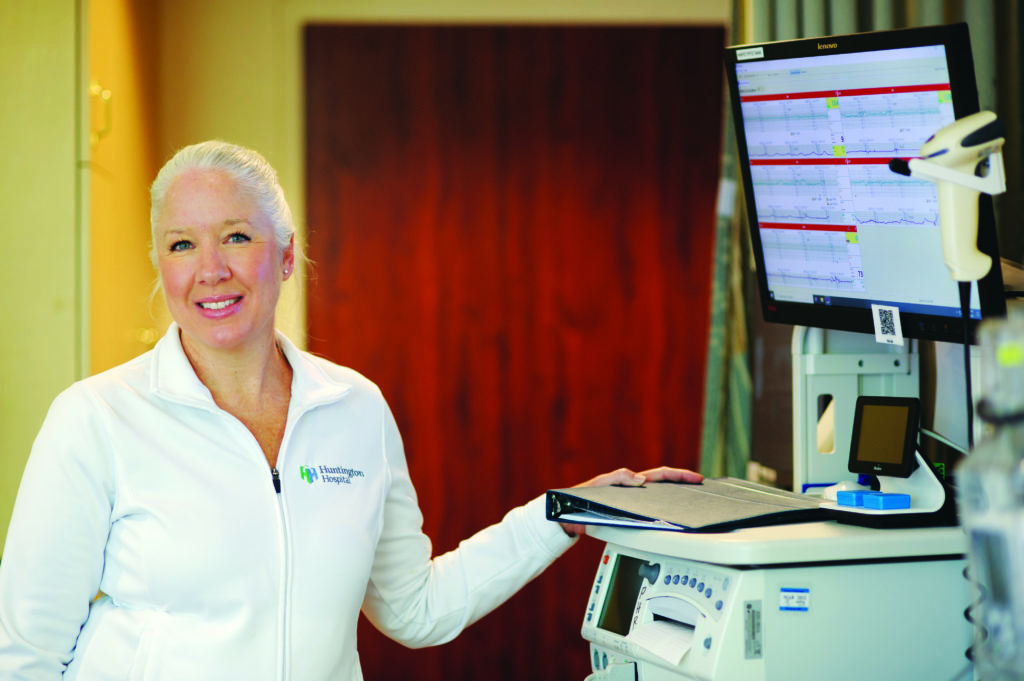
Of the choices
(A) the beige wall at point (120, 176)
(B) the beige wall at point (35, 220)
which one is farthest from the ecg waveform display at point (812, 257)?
(B) the beige wall at point (35, 220)

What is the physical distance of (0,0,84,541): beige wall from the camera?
8.50 ft

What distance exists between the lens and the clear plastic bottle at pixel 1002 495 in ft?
2.85

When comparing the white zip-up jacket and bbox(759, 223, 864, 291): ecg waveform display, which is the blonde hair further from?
bbox(759, 223, 864, 291): ecg waveform display

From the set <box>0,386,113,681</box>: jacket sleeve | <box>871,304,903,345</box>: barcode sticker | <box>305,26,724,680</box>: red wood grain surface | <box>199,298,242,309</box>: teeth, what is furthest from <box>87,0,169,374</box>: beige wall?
<box>871,304,903,345</box>: barcode sticker

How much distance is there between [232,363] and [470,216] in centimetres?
208

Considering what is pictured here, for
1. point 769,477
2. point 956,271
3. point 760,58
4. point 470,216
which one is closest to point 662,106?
point 470,216

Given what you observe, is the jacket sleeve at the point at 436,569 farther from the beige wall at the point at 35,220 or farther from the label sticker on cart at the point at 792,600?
the beige wall at the point at 35,220

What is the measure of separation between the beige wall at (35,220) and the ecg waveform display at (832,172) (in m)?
1.72

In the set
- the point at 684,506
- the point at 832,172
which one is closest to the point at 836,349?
the point at 832,172

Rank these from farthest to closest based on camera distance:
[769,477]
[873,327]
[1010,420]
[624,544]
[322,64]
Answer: [322,64]
[769,477]
[873,327]
[624,544]
[1010,420]

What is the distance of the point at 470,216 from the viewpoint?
12.0 feet

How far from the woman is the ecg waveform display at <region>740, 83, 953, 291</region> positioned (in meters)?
0.44

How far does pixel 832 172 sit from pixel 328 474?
0.91 metres

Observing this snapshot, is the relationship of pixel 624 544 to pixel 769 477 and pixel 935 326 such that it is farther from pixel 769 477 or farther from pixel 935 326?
pixel 769 477
